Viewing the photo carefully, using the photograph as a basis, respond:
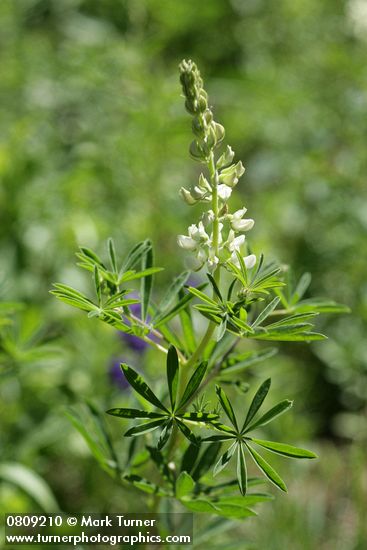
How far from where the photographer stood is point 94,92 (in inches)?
107

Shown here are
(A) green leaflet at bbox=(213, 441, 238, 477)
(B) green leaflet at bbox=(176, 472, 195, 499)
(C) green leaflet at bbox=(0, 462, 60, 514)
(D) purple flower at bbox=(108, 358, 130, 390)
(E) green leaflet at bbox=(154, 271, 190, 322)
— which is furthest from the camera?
(D) purple flower at bbox=(108, 358, 130, 390)

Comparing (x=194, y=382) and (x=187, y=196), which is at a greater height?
(x=187, y=196)

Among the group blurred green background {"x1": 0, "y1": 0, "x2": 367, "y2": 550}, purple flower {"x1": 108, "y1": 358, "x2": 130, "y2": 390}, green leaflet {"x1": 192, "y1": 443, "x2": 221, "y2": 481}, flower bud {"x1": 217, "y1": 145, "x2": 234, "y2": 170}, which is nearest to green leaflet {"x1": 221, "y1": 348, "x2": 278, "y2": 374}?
green leaflet {"x1": 192, "y1": 443, "x2": 221, "y2": 481}

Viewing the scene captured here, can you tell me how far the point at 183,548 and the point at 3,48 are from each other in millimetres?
3099

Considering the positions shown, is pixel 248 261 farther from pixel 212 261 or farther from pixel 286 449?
pixel 286 449

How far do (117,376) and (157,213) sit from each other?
2.53 feet

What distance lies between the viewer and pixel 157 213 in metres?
2.45

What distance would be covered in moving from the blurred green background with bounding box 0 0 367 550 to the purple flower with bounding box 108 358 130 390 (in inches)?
1.4

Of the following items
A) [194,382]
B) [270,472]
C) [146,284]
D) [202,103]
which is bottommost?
[270,472]

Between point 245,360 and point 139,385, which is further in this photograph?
point 245,360

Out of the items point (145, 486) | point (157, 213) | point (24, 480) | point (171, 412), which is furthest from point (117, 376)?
point (171, 412)

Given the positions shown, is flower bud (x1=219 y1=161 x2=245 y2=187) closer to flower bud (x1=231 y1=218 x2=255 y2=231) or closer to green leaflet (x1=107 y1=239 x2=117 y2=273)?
flower bud (x1=231 y1=218 x2=255 y2=231)

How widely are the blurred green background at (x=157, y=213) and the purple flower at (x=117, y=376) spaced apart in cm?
4

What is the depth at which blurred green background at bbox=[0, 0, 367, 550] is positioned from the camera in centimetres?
195
